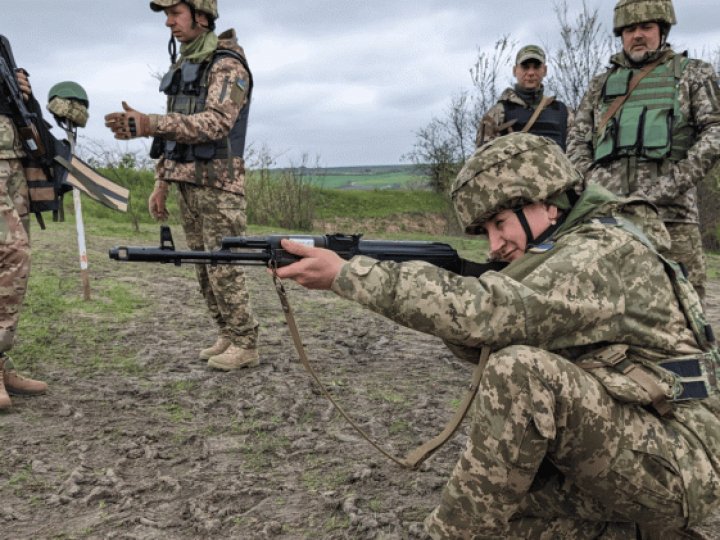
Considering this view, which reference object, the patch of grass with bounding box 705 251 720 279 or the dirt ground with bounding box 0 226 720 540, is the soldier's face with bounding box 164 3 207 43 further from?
the patch of grass with bounding box 705 251 720 279

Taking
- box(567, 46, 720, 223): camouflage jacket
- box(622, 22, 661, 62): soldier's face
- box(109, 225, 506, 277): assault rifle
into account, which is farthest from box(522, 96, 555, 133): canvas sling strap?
box(109, 225, 506, 277): assault rifle

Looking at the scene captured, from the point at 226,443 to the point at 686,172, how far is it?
119 inches

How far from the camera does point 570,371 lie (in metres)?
2.13

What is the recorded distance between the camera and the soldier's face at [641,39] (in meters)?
4.44

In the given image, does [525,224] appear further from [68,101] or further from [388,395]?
[68,101]

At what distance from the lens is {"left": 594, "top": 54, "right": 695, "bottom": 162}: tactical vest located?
4387 mm

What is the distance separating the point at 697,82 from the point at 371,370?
2606mm

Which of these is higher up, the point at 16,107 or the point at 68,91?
the point at 68,91

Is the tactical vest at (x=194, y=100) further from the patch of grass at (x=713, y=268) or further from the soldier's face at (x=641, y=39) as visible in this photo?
the patch of grass at (x=713, y=268)

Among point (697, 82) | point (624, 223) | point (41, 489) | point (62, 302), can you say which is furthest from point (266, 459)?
point (62, 302)

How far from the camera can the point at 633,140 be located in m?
4.45

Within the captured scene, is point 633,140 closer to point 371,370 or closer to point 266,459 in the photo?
point 371,370

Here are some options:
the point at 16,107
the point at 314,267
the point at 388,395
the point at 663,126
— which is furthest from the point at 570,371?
the point at 16,107

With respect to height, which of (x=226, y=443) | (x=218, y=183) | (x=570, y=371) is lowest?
(x=226, y=443)
